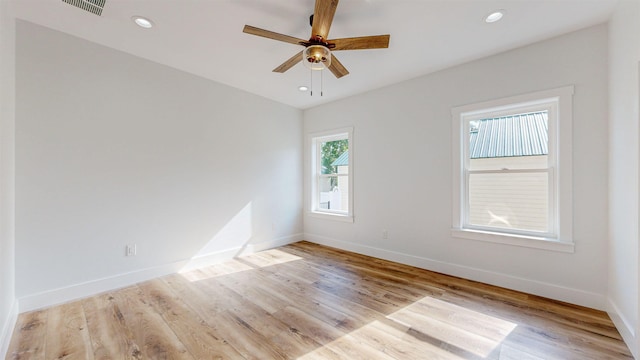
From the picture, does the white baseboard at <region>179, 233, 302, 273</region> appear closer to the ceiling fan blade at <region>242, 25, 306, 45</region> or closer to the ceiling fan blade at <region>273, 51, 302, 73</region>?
the ceiling fan blade at <region>273, 51, 302, 73</region>

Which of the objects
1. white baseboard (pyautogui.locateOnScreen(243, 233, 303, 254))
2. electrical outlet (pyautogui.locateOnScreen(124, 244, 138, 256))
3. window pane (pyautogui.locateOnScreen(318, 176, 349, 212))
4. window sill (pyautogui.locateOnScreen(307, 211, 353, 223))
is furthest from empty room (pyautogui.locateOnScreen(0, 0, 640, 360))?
window pane (pyautogui.locateOnScreen(318, 176, 349, 212))

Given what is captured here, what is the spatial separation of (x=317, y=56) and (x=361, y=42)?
389mm

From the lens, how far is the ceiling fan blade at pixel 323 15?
1795mm

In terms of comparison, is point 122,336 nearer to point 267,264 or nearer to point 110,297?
point 110,297

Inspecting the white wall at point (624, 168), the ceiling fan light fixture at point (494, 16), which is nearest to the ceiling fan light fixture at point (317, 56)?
the ceiling fan light fixture at point (494, 16)

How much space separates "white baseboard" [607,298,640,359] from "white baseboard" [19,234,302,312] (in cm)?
418

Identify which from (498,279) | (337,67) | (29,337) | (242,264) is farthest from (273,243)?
(498,279)

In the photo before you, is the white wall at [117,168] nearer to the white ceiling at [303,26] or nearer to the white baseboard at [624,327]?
the white ceiling at [303,26]

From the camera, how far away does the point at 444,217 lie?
133 inches

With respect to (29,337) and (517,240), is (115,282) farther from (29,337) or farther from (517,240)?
(517,240)

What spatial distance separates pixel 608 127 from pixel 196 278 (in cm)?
465

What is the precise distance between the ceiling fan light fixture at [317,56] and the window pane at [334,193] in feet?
8.43

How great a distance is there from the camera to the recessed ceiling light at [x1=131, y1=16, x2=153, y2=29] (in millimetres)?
2346

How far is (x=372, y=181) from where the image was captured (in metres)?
4.14
